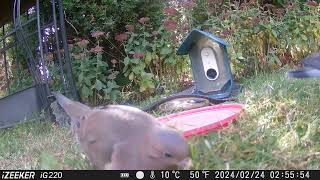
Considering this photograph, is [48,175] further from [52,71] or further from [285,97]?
[52,71]

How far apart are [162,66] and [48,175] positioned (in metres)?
3.10

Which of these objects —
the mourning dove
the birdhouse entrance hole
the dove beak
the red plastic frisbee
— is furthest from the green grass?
the birdhouse entrance hole

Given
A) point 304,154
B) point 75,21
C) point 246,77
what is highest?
point 75,21

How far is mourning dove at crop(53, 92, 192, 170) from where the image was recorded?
6.04 ft

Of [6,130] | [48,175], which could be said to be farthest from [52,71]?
[48,175]

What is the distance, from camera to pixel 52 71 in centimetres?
485

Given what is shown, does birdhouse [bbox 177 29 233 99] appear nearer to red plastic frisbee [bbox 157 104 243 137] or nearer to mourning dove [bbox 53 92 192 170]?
red plastic frisbee [bbox 157 104 243 137]

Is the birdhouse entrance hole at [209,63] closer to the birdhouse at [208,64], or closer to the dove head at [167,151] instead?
the birdhouse at [208,64]

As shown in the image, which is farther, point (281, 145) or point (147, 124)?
point (281, 145)

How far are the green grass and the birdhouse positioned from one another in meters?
0.33

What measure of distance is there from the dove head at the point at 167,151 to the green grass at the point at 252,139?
300 millimetres

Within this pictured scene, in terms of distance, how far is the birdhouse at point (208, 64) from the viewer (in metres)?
4.34

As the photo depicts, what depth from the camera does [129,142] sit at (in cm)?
192

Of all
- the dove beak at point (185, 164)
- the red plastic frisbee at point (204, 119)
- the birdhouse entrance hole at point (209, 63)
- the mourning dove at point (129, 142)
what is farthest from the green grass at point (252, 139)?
the birdhouse entrance hole at point (209, 63)
